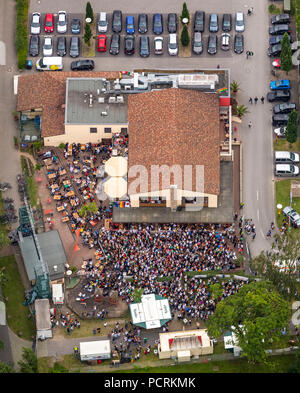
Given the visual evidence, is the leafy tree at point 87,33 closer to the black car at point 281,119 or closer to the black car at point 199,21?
the black car at point 199,21

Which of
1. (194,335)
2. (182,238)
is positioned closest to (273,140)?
(182,238)

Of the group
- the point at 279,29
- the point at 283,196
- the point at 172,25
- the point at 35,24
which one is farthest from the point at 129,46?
the point at 283,196

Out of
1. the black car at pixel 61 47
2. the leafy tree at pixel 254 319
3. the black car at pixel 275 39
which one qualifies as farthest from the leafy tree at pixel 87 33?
the leafy tree at pixel 254 319

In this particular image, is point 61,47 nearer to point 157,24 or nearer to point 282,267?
point 157,24

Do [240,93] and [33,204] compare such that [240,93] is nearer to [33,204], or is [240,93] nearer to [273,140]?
[273,140]

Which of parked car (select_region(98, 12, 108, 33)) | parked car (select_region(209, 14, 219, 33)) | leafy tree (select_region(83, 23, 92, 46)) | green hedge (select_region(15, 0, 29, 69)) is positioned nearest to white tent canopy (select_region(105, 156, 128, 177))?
leafy tree (select_region(83, 23, 92, 46))

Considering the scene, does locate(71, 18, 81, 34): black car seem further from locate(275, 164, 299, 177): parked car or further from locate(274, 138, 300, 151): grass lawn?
locate(275, 164, 299, 177): parked car
